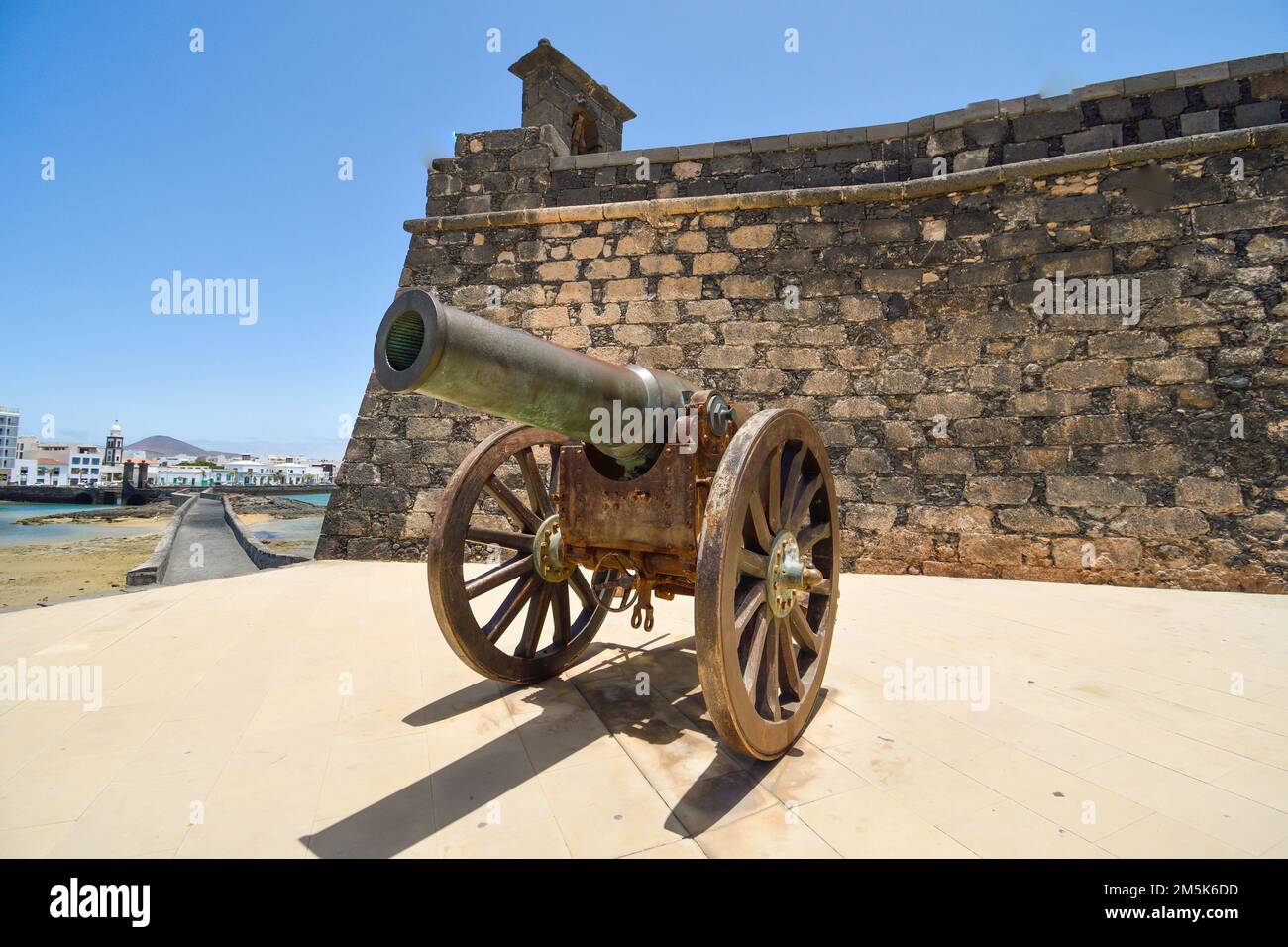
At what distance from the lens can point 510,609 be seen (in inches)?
115

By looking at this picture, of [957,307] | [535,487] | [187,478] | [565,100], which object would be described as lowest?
[187,478]

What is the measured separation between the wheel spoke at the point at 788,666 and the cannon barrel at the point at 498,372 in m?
0.91

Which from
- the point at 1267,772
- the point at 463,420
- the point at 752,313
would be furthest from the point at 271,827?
the point at 752,313

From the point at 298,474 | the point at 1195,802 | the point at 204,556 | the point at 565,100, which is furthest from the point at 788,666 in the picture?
the point at 298,474

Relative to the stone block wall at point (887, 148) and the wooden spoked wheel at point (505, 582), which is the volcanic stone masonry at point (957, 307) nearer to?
the stone block wall at point (887, 148)

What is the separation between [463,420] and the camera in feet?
22.0

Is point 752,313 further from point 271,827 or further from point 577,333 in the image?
point 271,827

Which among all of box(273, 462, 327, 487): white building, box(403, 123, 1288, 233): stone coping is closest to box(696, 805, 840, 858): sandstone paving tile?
box(403, 123, 1288, 233): stone coping

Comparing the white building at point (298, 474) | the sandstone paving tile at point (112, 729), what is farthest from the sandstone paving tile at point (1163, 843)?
the white building at point (298, 474)

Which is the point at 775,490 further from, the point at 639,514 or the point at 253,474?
the point at 253,474

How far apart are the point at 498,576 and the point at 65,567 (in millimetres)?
19387

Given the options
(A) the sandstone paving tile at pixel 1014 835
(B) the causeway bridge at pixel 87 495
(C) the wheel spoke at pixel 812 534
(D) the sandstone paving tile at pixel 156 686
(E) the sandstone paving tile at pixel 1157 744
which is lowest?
(B) the causeway bridge at pixel 87 495

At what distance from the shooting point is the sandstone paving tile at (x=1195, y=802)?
1.67 metres
